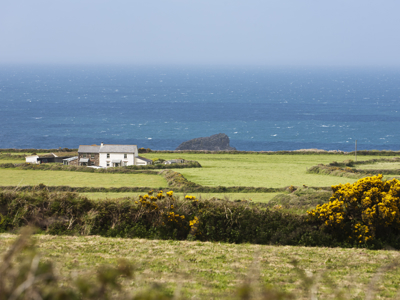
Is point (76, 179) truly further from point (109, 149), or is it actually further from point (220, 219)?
point (220, 219)

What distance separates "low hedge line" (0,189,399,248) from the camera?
16.7 metres

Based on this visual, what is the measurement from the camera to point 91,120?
12775cm

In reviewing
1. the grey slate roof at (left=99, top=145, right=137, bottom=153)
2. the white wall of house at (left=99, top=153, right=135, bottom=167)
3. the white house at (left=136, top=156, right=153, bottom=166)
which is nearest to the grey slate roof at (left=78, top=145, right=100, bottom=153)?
the grey slate roof at (left=99, top=145, right=137, bottom=153)

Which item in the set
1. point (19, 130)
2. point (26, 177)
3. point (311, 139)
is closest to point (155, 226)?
point (26, 177)

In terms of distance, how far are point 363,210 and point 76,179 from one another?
2768cm

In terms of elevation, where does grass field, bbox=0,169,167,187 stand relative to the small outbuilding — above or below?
above

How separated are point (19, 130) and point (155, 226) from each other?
9973cm

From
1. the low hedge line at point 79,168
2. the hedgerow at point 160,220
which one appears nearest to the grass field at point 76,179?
the low hedge line at point 79,168

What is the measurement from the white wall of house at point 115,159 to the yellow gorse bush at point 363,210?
37.4 metres

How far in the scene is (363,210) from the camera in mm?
17047

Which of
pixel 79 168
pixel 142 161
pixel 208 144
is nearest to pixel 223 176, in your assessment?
pixel 142 161

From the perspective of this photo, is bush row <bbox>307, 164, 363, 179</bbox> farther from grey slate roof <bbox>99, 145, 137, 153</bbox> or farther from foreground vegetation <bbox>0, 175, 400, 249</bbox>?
foreground vegetation <bbox>0, 175, 400, 249</bbox>

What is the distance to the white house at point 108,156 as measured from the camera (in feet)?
173

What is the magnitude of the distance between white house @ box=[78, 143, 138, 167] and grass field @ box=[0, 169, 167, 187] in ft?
33.8
